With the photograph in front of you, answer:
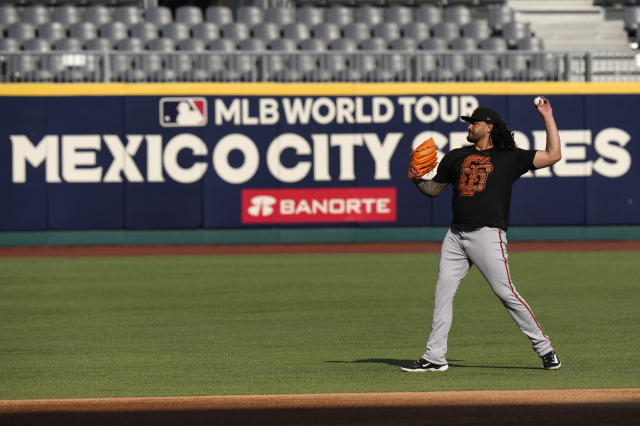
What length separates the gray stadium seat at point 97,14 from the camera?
23.7 metres

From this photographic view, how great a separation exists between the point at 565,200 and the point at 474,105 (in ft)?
8.69

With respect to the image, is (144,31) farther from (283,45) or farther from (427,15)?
(427,15)

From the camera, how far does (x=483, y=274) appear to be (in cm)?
771

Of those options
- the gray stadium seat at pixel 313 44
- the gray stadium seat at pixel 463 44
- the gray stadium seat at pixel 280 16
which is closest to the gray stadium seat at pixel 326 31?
the gray stadium seat at pixel 313 44

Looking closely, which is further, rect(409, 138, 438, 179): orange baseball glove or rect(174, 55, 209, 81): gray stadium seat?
rect(174, 55, 209, 81): gray stadium seat

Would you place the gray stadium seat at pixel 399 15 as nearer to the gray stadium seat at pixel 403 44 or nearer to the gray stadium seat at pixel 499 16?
the gray stadium seat at pixel 403 44

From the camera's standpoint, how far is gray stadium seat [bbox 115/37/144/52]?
2225cm

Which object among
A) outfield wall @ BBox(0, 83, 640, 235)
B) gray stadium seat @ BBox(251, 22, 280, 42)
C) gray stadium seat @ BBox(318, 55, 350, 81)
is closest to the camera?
outfield wall @ BBox(0, 83, 640, 235)

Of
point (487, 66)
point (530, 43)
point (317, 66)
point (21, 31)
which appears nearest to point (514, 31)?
point (530, 43)

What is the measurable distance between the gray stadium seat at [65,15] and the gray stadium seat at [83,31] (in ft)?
1.94

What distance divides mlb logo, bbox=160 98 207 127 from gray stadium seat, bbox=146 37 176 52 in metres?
1.87

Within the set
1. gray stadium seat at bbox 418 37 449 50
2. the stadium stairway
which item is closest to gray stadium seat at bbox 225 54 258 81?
gray stadium seat at bbox 418 37 449 50

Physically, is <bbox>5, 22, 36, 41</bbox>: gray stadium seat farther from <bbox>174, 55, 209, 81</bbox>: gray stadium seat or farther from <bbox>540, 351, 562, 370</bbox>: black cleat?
<bbox>540, 351, 562, 370</bbox>: black cleat

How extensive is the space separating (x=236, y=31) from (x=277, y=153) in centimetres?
355
